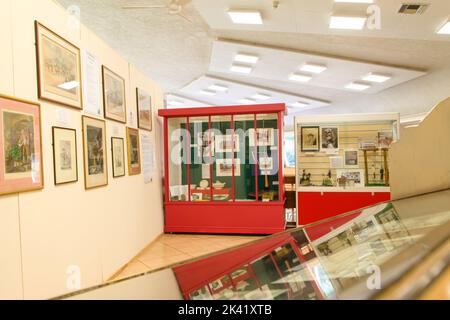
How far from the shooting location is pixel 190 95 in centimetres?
1415

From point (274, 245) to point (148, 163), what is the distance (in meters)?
4.33

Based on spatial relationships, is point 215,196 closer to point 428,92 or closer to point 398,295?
point 398,295

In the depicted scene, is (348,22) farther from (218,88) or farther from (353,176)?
(218,88)

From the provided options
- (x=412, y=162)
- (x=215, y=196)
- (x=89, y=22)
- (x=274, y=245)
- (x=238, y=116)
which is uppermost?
(x=89, y=22)

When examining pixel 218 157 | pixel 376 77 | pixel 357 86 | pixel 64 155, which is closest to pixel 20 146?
pixel 64 155

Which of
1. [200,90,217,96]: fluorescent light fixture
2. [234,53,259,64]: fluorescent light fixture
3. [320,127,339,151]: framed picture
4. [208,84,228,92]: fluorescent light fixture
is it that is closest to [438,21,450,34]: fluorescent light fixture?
[320,127,339,151]: framed picture

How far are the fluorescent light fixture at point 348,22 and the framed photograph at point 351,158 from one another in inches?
92.1

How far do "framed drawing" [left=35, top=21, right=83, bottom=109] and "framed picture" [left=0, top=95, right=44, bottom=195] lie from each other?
26cm

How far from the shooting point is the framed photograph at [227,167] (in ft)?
19.1

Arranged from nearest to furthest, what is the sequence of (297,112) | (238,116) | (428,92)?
1. (238,116)
2. (428,92)
3. (297,112)

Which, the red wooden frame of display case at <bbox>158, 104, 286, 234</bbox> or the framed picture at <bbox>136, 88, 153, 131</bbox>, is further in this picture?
the red wooden frame of display case at <bbox>158, 104, 286, 234</bbox>

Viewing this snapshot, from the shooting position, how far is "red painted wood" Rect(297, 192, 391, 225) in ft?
18.4

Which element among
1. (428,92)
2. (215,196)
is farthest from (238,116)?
(428,92)

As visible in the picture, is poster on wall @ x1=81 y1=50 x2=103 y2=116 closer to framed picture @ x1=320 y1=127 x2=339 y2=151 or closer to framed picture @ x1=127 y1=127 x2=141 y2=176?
framed picture @ x1=127 y1=127 x2=141 y2=176
